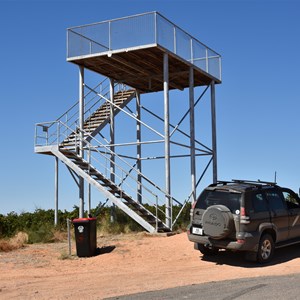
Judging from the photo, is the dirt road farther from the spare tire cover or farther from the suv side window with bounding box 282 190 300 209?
the suv side window with bounding box 282 190 300 209

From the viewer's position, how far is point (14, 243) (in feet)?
58.6

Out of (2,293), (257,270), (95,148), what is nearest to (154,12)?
(95,148)

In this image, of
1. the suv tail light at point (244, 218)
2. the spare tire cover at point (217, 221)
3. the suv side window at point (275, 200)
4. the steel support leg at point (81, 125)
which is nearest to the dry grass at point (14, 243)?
the steel support leg at point (81, 125)

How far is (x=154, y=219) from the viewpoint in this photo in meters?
20.8

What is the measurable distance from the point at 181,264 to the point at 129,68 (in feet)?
39.5

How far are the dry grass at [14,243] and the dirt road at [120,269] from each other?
454 mm

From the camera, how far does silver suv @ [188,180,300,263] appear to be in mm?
12539

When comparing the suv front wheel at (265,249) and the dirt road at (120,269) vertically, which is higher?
the suv front wheel at (265,249)

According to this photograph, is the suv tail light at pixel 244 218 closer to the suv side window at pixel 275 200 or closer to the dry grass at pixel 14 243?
the suv side window at pixel 275 200

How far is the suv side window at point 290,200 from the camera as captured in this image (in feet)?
47.3

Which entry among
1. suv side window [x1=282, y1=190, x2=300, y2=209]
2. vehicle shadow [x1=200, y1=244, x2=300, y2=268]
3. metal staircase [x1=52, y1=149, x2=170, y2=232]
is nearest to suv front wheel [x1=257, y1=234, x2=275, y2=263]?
vehicle shadow [x1=200, y1=244, x2=300, y2=268]

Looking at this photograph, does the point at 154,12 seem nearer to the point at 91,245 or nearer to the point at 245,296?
the point at 91,245

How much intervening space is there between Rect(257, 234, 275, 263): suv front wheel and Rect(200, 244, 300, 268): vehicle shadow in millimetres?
150

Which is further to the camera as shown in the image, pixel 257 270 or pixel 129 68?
pixel 129 68
